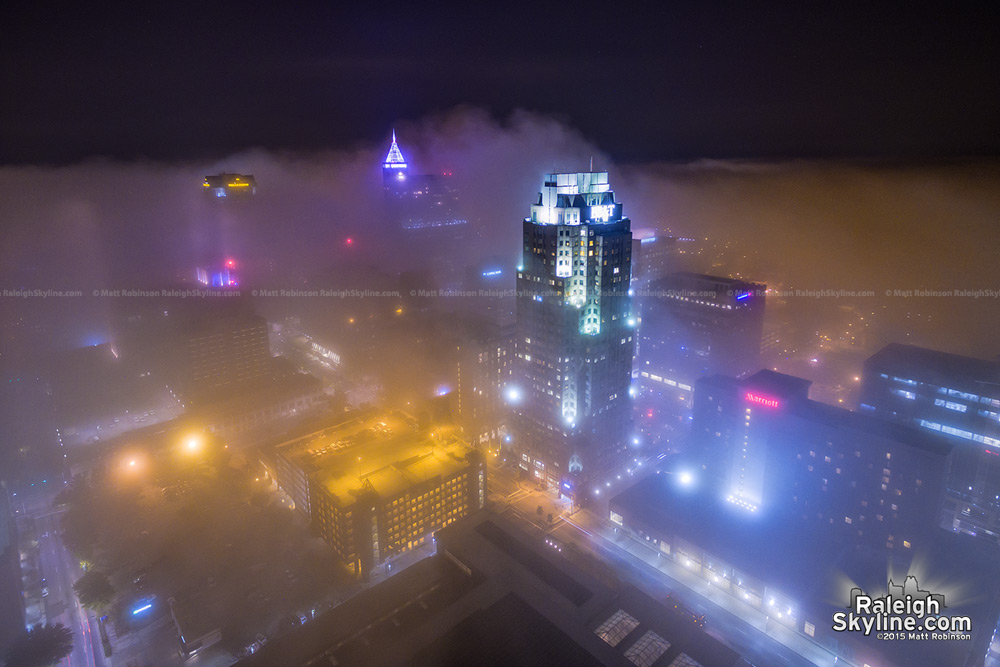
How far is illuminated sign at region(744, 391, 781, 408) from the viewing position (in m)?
36.1

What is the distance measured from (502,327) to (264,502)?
942 inches

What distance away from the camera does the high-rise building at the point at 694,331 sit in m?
51.2

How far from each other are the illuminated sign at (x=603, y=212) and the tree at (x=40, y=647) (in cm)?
3761

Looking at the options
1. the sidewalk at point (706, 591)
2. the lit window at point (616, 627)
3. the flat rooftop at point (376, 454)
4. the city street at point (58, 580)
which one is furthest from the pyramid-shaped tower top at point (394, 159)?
the lit window at point (616, 627)

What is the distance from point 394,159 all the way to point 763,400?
41590 mm

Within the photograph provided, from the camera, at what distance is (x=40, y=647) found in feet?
85.5

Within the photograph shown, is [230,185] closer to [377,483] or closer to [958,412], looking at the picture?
[377,483]

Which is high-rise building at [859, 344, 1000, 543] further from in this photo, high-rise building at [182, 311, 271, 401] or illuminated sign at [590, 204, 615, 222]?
high-rise building at [182, 311, 271, 401]

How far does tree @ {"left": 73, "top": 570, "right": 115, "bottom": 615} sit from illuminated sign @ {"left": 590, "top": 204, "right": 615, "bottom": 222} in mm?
36662

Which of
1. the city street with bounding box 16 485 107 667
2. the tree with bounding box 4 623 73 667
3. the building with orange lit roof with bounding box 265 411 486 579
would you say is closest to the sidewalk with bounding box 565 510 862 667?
the building with orange lit roof with bounding box 265 411 486 579

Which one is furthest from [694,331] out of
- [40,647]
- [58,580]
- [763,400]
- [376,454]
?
[58,580]

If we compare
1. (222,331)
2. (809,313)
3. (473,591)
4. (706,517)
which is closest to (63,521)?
(222,331)

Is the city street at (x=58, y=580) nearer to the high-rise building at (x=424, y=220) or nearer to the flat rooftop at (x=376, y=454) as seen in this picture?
the flat rooftop at (x=376, y=454)

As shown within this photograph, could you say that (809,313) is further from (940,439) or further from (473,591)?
(473,591)
